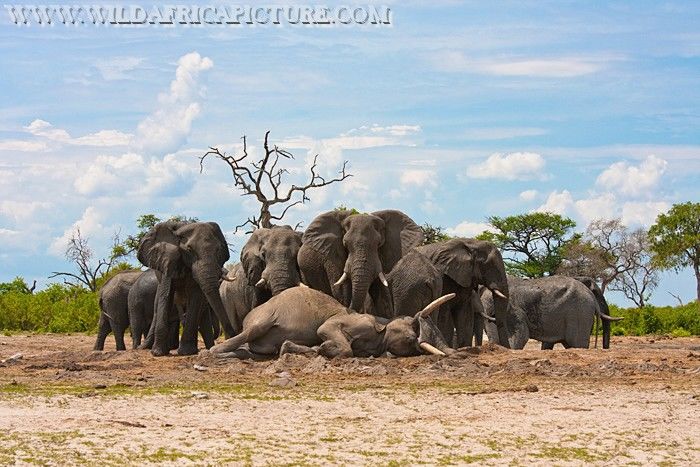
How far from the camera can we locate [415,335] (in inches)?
698

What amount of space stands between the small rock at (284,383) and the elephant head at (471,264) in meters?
6.19

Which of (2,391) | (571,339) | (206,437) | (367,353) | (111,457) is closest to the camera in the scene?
(111,457)

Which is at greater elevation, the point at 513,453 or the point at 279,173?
the point at 279,173

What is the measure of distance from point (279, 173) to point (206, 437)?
102ft

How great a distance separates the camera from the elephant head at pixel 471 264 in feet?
68.9

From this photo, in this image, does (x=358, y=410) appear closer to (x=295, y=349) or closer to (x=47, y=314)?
(x=295, y=349)

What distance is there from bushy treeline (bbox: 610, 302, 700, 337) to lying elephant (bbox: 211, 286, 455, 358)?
18.9m

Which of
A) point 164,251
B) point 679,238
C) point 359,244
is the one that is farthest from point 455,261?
point 679,238

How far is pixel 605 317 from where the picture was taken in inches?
984

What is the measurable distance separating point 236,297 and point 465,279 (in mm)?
4111

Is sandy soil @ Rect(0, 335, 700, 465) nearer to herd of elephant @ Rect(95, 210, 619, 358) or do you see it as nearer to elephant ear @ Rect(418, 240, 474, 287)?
herd of elephant @ Rect(95, 210, 619, 358)

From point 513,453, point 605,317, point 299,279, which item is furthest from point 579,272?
point 513,453

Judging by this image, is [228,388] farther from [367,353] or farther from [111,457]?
[111,457]

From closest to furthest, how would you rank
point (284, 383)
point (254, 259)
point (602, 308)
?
1. point (284, 383)
2. point (254, 259)
3. point (602, 308)
